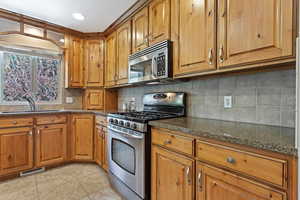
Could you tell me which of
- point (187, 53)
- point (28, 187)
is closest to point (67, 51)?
point (28, 187)

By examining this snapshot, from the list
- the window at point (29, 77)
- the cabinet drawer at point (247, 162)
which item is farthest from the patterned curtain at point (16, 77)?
the cabinet drawer at point (247, 162)

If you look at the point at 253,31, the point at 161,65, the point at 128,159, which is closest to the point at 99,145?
the point at 128,159

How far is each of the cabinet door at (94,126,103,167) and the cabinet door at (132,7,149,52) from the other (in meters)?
1.40

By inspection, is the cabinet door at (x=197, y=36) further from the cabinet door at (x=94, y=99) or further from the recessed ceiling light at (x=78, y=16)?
the cabinet door at (x=94, y=99)

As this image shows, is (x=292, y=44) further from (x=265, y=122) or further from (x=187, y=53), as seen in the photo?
(x=187, y=53)

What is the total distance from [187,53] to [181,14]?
40 cm

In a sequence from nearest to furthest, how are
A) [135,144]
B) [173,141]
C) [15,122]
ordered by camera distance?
[173,141] < [135,144] < [15,122]

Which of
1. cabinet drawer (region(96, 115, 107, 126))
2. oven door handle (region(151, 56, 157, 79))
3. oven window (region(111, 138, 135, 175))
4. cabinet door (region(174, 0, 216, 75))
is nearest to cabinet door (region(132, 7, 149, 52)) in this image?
oven door handle (region(151, 56, 157, 79))

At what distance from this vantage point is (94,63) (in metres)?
3.52

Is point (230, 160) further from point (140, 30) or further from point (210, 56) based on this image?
point (140, 30)

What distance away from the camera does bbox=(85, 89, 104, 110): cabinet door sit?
3.57 metres

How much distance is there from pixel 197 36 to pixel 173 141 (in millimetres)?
939

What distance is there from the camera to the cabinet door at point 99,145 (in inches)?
114

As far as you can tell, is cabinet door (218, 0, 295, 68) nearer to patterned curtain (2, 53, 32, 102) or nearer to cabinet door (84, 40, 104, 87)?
cabinet door (84, 40, 104, 87)
